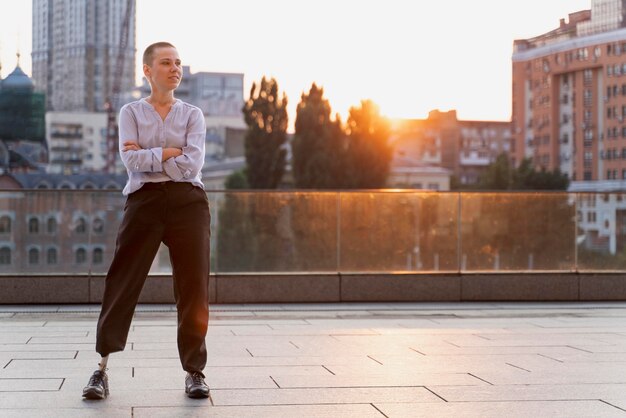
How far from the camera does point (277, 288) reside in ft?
41.4

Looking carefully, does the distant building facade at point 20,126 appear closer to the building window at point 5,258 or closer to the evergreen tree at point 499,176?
the evergreen tree at point 499,176

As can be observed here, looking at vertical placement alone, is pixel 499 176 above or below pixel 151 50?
above

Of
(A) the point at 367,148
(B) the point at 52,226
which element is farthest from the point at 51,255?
(A) the point at 367,148

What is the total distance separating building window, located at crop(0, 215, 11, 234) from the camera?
12.4 m

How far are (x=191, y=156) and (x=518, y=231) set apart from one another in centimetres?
840

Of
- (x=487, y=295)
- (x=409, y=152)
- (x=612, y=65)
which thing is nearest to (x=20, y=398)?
(x=487, y=295)

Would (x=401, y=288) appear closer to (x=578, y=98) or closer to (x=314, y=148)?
(x=314, y=148)

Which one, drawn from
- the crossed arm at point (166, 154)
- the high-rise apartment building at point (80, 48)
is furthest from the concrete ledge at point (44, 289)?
the high-rise apartment building at point (80, 48)

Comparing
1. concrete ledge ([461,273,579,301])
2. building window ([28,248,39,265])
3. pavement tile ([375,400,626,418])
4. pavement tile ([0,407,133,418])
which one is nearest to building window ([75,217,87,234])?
building window ([28,248,39,265])

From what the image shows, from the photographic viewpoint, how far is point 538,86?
132 m

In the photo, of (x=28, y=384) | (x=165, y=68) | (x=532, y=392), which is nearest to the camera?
(x=165, y=68)

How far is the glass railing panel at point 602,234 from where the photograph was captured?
44.0 ft

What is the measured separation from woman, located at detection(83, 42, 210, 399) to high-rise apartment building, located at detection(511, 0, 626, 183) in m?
116

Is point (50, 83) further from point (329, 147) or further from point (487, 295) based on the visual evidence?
point (487, 295)
